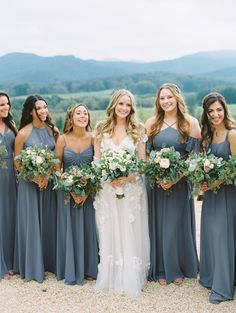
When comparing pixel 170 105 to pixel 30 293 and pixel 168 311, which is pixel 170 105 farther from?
pixel 30 293

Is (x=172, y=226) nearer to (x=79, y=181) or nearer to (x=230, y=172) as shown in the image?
(x=230, y=172)

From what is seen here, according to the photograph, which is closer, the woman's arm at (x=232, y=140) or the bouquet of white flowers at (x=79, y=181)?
the woman's arm at (x=232, y=140)

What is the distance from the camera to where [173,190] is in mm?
6906

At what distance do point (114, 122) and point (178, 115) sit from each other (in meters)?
0.97

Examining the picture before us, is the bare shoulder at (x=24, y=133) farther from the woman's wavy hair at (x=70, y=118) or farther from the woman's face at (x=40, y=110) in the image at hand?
the woman's wavy hair at (x=70, y=118)

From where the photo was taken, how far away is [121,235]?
22.4 ft

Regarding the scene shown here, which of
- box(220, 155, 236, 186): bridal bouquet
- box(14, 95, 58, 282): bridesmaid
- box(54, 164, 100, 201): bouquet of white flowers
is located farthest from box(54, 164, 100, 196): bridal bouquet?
box(220, 155, 236, 186): bridal bouquet

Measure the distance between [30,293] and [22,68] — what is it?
1625 inches

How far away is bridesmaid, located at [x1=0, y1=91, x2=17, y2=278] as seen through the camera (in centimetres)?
731

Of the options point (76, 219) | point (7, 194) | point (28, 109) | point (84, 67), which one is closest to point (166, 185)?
point (76, 219)

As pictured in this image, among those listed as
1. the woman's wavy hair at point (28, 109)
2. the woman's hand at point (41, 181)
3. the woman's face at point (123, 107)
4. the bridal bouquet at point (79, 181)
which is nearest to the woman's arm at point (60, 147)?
the woman's hand at point (41, 181)

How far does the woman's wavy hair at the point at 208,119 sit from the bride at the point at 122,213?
2.96 ft

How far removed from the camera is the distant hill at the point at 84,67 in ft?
139

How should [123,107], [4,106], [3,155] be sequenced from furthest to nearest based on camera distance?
1. [4,106]
2. [3,155]
3. [123,107]
